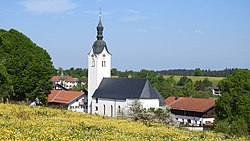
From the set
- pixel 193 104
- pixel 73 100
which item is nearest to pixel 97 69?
pixel 73 100

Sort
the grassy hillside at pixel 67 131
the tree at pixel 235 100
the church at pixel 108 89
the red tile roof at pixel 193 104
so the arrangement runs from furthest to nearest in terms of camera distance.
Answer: the red tile roof at pixel 193 104
the church at pixel 108 89
the tree at pixel 235 100
the grassy hillside at pixel 67 131

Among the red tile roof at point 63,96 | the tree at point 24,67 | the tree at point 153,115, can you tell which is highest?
the tree at point 24,67

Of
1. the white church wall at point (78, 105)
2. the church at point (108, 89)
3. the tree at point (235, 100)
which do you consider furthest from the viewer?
the white church wall at point (78, 105)

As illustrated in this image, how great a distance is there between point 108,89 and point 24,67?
51.5ft

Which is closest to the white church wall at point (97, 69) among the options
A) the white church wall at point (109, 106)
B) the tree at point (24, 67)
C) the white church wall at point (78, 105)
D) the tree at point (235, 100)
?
the white church wall at point (109, 106)

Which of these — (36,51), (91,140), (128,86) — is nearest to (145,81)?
(128,86)

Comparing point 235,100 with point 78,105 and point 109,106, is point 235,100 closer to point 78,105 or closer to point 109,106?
point 109,106

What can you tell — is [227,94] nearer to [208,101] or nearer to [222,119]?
[222,119]

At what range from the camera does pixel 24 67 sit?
5509cm

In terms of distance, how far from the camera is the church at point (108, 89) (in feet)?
200

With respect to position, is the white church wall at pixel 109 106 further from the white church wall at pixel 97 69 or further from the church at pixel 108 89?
the white church wall at pixel 97 69

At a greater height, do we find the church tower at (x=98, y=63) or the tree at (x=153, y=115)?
the church tower at (x=98, y=63)

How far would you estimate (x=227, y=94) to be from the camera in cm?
5428

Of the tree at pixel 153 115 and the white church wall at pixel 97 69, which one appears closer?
the tree at pixel 153 115
